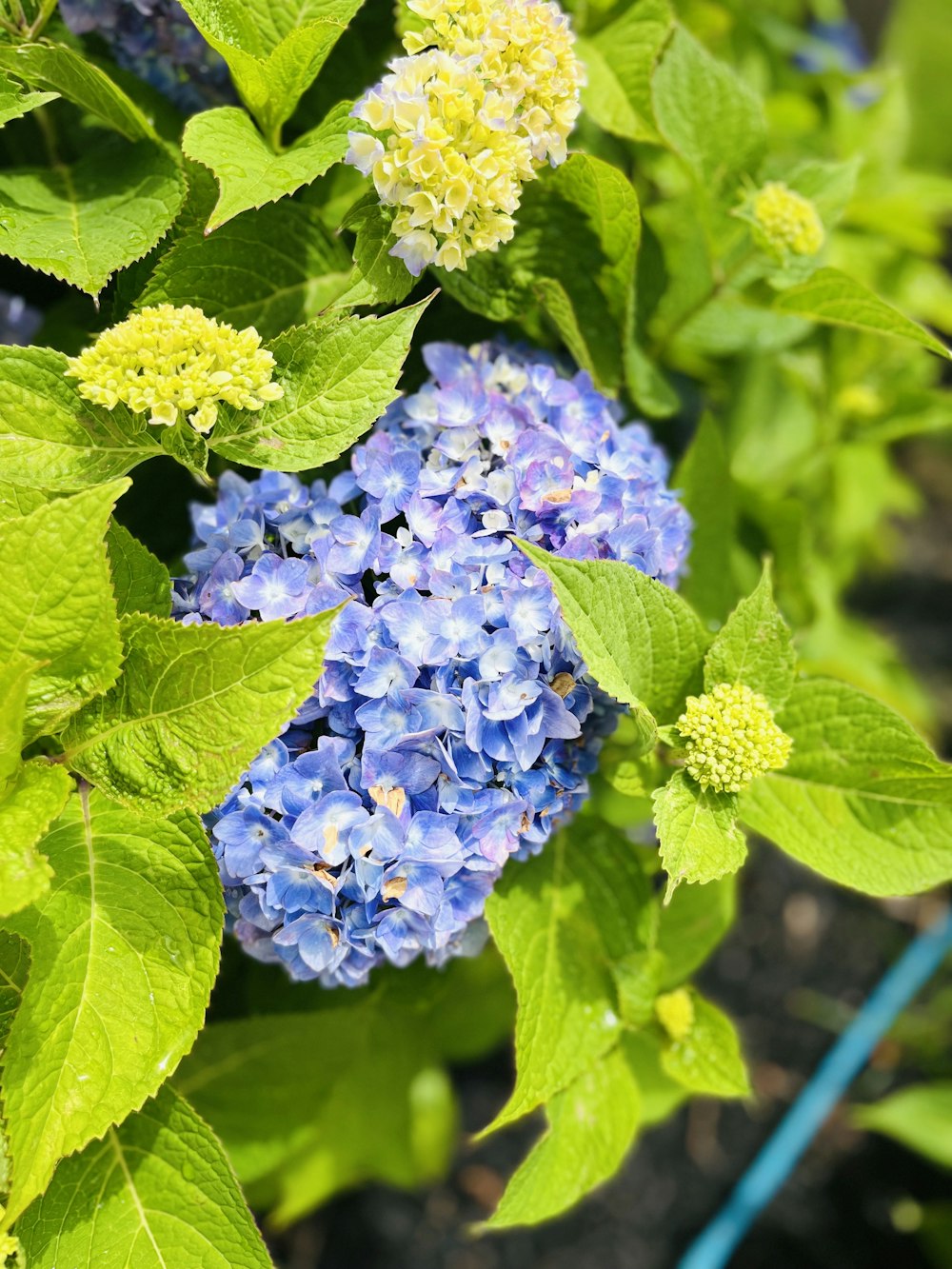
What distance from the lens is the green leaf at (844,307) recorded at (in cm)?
103

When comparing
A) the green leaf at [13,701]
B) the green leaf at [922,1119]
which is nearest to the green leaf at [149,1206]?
the green leaf at [13,701]

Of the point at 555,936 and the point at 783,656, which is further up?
the point at 783,656

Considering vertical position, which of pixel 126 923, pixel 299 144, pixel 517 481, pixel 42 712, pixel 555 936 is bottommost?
pixel 555 936

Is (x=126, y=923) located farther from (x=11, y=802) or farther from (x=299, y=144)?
(x=299, y=144)

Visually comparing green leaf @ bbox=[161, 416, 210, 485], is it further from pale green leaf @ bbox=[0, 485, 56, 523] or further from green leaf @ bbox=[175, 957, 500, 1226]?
green leaf @ bbox=[175, 957, 500, 1226]

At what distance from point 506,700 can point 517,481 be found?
20 cm

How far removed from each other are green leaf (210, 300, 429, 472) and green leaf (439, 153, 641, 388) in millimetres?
151

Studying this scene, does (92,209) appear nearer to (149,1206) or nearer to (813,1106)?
(149,1206)

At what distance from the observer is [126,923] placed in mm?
808

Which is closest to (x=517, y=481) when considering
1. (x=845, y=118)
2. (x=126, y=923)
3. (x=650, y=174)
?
(x=126, y=923)

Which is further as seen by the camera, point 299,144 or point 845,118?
point 845,118

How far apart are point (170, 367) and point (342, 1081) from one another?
108cm

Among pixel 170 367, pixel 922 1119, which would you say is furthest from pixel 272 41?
pixel 922 1119

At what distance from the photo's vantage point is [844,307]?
1.12 metres
